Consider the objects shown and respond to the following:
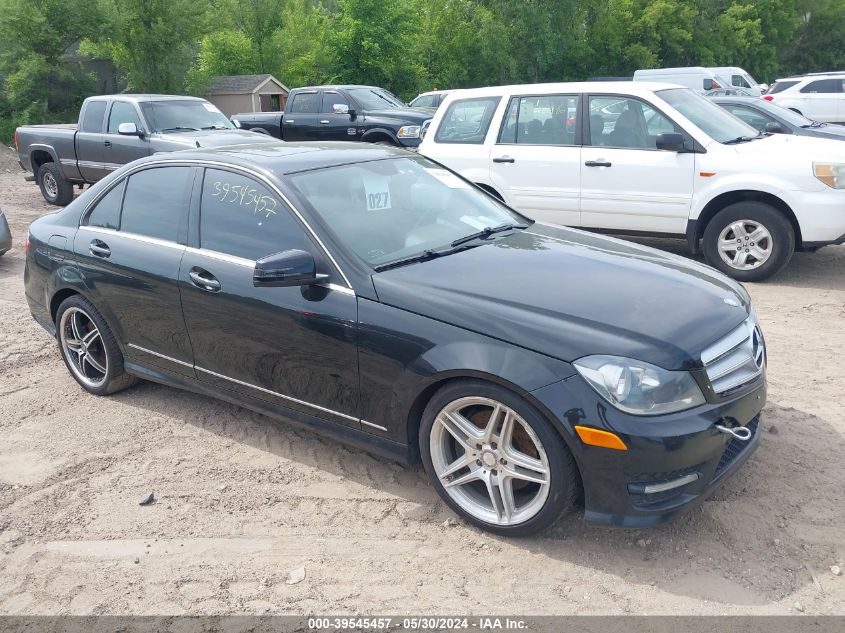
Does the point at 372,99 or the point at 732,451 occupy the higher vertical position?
the point at 372,99

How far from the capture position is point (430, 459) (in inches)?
141

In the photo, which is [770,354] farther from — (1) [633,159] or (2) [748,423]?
(1) [633,159]

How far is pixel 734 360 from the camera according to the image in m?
3.43

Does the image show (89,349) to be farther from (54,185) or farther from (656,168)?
(54,185)

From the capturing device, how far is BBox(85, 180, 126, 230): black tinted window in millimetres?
4914

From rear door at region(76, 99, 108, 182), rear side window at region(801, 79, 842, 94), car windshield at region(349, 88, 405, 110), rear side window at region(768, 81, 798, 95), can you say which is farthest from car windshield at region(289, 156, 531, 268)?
rear side window at region(768, 81, 798, 95)

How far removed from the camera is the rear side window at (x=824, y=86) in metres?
22.3

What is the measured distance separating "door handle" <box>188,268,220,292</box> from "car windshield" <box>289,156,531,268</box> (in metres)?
0.69

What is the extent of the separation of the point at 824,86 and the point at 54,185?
2070 cm

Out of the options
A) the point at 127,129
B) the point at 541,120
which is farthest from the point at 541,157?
the point at 127,129

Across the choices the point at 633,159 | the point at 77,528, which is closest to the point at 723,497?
the point at 77,528

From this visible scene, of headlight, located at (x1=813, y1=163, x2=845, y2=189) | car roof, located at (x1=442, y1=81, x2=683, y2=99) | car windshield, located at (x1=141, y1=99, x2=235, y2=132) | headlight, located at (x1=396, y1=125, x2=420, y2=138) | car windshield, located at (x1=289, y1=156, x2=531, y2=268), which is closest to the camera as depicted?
car windshield, located at (x1=289, y1=156, x2=531, y2=268)

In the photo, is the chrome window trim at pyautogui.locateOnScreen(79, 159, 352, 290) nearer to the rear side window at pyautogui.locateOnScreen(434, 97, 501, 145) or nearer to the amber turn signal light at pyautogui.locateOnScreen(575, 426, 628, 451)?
the amber turn signal light at pyautogui.locateOnScreen(575, 426, 628, 451)

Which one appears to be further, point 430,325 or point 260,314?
point 260,314
